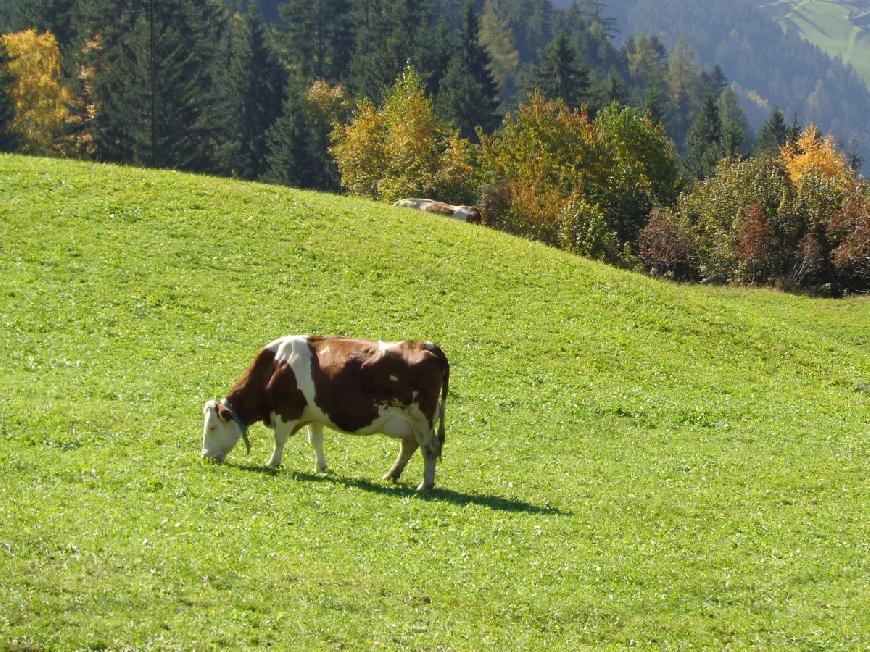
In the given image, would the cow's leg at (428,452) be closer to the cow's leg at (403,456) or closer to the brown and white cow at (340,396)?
the brown and white cow at (340,396)

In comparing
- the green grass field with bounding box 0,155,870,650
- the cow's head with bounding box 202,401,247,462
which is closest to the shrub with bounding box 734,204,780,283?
the green grass field with bounding box 0,155,870,650

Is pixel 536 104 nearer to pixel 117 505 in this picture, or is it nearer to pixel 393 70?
pixel 393 70

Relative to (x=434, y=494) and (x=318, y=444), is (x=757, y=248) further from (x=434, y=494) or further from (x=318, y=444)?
(x=434, y=494)

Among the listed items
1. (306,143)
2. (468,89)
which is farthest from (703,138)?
(306,143)

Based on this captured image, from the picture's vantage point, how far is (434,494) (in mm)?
18516

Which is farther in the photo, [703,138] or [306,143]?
[703,138]

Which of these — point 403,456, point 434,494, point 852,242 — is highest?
point 852,242

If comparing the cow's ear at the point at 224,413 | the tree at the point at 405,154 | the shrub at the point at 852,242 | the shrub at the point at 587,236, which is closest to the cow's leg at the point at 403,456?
the cow's ear at the point at 224,413

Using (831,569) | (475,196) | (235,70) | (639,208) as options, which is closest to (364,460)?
(831,569)

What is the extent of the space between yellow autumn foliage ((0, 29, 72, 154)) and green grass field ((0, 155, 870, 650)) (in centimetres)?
6165

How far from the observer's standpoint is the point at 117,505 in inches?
623

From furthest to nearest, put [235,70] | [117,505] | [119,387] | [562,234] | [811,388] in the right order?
1. [235,70]
2. [562,234]
3. [811,388]
4. [119,387]
5. [117,505]

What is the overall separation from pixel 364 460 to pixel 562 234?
45874 millimetres

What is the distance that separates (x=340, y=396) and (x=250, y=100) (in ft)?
342
